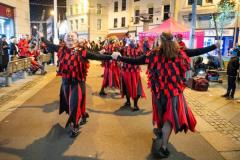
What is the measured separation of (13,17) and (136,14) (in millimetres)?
24937

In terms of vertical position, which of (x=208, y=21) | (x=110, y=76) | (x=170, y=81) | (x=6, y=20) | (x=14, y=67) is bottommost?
(x=110, y=76)

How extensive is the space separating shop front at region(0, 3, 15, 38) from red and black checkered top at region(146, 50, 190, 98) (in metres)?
14.2

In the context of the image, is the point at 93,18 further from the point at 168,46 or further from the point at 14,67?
the point at 168,46

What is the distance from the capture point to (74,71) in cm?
504

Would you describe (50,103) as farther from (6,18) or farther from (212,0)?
(212,0)

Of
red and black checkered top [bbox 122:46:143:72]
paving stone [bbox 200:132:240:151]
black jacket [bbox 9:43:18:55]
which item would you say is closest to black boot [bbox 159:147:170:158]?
paving stone [bbox 200:132:240:151]

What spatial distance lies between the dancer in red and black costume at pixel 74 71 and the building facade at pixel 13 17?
494 inches

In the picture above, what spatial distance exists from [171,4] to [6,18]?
20.4 meters


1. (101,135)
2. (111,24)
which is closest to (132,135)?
(101,135)

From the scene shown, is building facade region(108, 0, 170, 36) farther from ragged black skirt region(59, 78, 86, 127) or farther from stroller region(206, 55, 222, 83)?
ragged black skirt region(59, 78, 86, 127)

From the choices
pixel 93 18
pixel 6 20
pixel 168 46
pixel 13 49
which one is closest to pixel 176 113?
pixel 168 46

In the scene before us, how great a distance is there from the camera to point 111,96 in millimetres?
8945

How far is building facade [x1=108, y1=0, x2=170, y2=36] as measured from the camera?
3429cm

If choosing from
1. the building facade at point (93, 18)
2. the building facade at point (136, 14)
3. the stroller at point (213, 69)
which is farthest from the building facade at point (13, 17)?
the building facade at point (93, 18)
